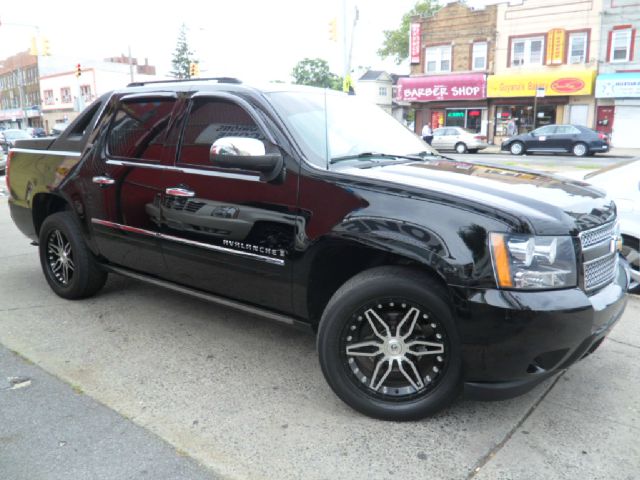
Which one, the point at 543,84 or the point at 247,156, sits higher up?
the point at 543,84

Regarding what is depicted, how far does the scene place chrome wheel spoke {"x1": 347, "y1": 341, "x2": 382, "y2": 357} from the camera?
2.99 meters

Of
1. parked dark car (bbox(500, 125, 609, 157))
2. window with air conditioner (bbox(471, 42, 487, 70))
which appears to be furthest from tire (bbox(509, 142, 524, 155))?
window with air conditioner (bbox(471, 42, 487, 70))

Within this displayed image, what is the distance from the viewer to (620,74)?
2778 cm

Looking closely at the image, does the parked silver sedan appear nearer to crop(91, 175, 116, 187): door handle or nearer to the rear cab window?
the rear cab window

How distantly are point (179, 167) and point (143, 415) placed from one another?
1614 millimetres

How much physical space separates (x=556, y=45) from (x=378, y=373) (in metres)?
30.8

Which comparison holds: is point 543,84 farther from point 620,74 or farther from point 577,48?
point 620,74

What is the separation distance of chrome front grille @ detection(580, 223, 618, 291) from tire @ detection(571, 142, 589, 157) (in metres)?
22.7

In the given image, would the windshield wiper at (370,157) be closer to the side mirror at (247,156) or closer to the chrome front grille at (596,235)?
the side mirror at (247,156)

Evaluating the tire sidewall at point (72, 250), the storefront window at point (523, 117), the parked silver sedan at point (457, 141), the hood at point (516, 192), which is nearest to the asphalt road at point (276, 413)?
the tire sidewall at point (72, 250)

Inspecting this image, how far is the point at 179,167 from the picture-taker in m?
3.80

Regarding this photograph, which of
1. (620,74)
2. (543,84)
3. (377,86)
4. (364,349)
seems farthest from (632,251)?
(377,86)

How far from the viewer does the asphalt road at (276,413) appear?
2645 millimetres

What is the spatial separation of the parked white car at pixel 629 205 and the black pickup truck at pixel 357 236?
184cm
